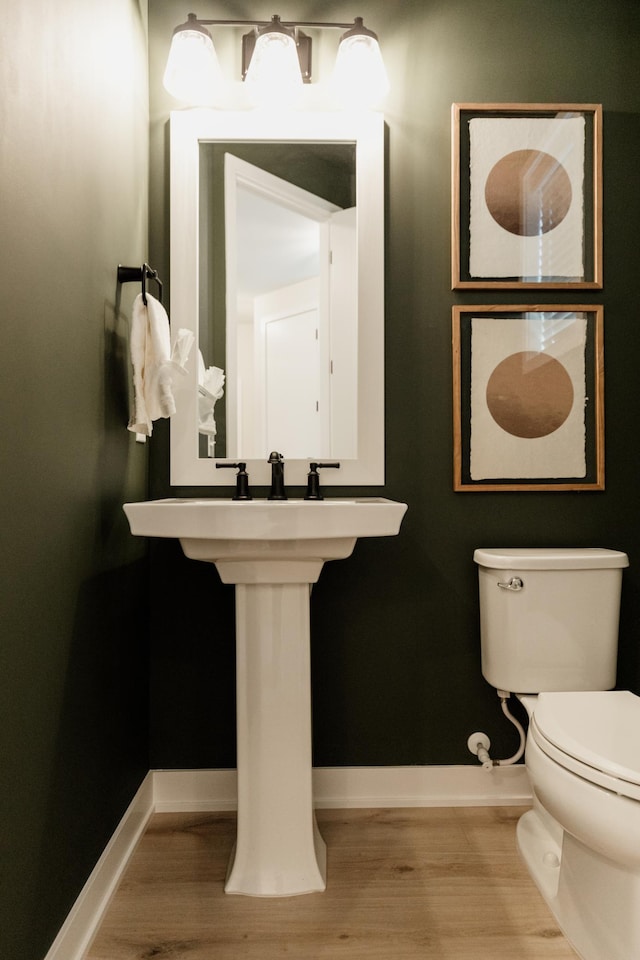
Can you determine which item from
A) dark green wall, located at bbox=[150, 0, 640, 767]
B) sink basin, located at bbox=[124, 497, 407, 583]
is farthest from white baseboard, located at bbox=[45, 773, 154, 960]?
sink basin, located at bbox=[124, 497, 407, 583]

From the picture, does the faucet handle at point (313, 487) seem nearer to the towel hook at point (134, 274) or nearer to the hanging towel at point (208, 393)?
the hanging towel at point (208, 393)

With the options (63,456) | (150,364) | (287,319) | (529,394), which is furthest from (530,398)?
(63,456)

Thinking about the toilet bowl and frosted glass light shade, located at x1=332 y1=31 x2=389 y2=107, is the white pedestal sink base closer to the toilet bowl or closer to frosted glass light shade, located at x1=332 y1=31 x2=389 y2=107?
the toilet bowl

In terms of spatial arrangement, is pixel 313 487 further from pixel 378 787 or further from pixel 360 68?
pixel 360 68

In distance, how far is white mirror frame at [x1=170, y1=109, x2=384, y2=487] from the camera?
1.82 m

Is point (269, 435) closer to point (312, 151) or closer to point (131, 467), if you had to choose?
point (131, 467)

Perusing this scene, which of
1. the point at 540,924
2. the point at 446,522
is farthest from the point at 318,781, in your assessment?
the point at 446,522

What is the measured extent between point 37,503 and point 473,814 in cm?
150

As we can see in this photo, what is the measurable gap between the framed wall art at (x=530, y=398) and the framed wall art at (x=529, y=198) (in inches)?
4.3

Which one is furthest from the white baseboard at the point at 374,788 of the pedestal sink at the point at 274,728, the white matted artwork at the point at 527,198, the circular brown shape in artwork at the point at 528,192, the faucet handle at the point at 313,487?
the circular brown shape in artwork at the point at 528,192

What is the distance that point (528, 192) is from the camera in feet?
6.05

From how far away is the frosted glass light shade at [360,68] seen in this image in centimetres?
172

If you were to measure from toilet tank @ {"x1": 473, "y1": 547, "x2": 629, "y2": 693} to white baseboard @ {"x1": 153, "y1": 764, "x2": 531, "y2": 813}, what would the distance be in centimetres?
38

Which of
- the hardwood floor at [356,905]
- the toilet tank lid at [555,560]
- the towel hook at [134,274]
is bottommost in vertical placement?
the hardwood floor at [356,905]
